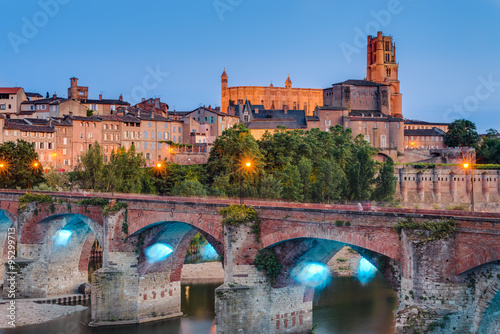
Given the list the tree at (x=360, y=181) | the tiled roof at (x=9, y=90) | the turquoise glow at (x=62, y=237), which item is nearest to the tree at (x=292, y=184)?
the tree at (x=360, y=181)

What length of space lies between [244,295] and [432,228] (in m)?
11.4

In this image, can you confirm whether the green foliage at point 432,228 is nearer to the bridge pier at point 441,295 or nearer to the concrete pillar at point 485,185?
the bridge pier at point 441,295

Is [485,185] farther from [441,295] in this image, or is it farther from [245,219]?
[441,295]

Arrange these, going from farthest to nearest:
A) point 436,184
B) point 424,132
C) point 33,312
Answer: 1. point 424,132
2. point 436,184
3. point 33,312

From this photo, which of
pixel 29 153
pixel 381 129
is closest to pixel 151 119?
pixel 29 153

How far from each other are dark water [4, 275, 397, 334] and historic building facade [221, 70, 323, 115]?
4569 inches

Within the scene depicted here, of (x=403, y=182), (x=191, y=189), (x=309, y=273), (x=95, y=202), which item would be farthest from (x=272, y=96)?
(x=309, y=273)

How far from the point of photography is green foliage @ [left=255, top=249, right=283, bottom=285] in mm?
30156

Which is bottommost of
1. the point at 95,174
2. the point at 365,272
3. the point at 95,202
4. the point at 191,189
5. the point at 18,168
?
the point at 365,272

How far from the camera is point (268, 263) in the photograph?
98.8 ft

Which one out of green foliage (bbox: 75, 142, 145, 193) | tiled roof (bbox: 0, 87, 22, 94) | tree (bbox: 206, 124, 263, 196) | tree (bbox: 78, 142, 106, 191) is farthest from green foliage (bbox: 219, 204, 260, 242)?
tiled roof (bbox: 0, 87, 22, 94)

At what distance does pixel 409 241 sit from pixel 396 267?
3024 millimetres

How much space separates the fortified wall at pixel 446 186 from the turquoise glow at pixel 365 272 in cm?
3531

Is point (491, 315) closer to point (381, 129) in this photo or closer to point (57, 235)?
point (57, 235)
